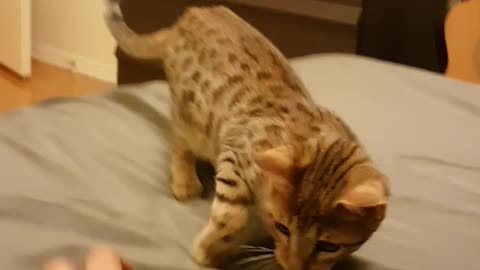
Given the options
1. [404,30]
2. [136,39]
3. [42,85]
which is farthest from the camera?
[42,85]

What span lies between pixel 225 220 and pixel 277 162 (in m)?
0.15

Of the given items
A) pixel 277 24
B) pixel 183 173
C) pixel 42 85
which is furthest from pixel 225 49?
pixel 42 85

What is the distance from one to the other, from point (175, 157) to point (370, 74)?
21.7 inches

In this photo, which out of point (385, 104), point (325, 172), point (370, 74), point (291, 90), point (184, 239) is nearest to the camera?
point (325, 172)

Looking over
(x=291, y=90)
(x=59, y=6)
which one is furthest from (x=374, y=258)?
(x=59, y=6)

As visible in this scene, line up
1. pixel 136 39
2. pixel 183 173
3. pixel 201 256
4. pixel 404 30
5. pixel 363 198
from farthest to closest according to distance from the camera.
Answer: pixel 404 30 → pixel 136 39 → pixel 183 173 → pixel 201 256 → pixel 363 198

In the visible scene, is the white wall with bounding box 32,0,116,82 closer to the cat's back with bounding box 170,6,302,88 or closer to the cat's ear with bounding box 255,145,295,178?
the cat's back with bounding box 170,6,302,88

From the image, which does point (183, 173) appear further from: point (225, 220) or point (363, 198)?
point (363, 198)

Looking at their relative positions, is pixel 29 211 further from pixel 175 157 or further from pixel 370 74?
pixel 370 74

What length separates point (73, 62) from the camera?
9.52ft

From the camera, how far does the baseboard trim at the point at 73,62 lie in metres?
2.86

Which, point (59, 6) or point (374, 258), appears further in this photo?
point (59, 6)

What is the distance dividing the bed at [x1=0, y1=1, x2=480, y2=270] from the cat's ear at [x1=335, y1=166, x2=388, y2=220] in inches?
5.8

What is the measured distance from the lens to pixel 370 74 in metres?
1.65
